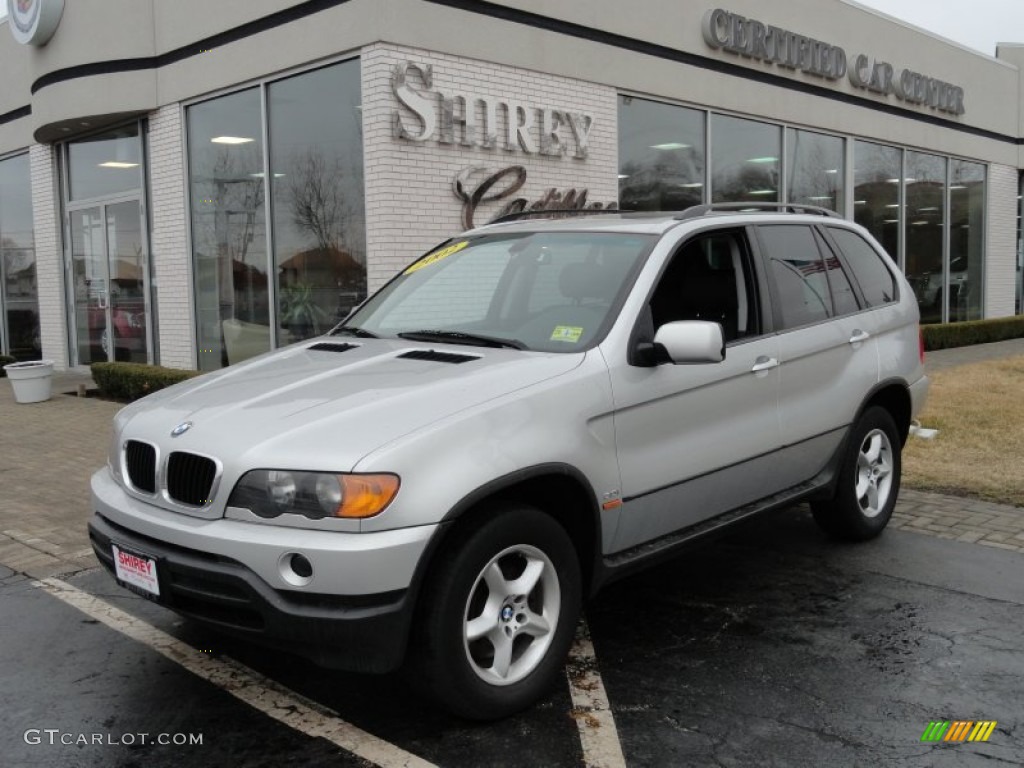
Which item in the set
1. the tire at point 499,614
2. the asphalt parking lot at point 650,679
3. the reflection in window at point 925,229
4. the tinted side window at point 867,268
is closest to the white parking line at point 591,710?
the asphalt parking lot at point 650,679

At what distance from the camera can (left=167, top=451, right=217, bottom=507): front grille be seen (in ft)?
10.9

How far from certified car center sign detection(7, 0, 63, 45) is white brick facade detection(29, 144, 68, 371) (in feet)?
6.21

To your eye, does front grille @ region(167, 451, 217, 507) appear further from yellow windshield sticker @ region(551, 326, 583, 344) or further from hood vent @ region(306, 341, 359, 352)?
yellow windshield sticker @ region(551, 326, 583, 344)

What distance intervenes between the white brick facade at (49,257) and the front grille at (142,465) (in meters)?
13.0

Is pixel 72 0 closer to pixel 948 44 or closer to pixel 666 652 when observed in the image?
pixel 666 652

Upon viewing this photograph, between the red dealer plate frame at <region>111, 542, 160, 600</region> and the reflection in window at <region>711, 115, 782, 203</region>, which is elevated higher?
the reflection in window at <region>711, 115, 782, 203</region>

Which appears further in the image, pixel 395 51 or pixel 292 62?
pixel 292 62

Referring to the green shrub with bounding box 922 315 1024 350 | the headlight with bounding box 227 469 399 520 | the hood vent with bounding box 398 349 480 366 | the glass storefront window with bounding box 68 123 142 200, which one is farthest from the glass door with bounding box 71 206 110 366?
the green shrub with bounding box 922 315 1024 350

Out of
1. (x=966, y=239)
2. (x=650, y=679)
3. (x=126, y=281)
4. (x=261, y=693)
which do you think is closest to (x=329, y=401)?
(x=261, y=693)

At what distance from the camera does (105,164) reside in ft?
47.0

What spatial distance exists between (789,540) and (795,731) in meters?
2.47

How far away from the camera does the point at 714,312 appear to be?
4695 millimetres

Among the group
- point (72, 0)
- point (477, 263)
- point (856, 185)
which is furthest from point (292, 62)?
point (856, 185)

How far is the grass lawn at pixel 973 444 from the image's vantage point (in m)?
6.88
